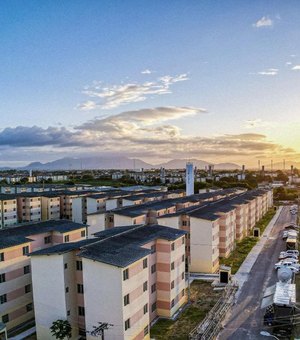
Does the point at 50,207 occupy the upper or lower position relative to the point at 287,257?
upper

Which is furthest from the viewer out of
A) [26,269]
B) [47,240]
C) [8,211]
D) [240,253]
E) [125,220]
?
[8,211]

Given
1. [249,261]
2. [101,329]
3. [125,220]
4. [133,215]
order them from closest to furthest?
[101,329]
[125,220]
[133,215]
[249,261]

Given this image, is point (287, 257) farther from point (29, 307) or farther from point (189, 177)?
point (189, 177)

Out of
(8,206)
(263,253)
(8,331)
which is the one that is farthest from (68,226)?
(8,206)

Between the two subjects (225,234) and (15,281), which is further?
(225,234)

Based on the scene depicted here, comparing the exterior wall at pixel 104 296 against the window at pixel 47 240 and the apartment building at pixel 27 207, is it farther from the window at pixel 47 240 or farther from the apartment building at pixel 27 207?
the apartment building at pixel 27 207

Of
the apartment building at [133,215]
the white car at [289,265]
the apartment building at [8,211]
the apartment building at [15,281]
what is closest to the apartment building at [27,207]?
the apartment building at [8,211]

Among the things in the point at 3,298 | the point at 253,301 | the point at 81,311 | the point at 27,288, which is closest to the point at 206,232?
the point at 253,301

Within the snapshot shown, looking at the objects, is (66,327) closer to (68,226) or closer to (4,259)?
(4,259)
